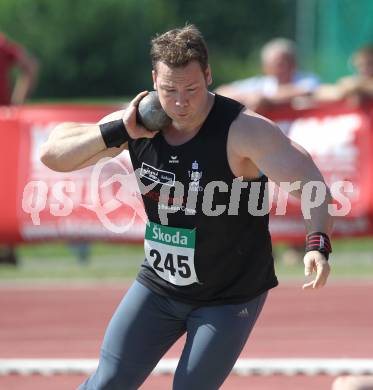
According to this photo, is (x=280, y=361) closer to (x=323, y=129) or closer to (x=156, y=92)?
(x=156, y=92)

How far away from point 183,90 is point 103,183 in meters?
6.40

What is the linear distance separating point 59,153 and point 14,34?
1431 inches

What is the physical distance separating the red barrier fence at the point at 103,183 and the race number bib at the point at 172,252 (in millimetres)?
5709

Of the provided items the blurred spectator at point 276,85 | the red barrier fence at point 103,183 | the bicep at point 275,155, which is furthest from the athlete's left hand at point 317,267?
the blurred spectator at point 276,85

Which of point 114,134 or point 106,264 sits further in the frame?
point 106,264

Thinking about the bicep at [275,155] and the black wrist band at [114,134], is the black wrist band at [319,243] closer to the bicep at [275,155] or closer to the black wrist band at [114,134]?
the bicep at [275,155]

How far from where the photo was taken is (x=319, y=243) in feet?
14.9

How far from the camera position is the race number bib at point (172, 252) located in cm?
483

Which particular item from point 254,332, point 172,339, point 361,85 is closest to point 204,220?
point 172,339

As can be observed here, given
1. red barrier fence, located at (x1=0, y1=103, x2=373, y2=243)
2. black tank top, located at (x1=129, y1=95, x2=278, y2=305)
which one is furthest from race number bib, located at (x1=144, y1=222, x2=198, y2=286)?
red barrier fence, located at (x1=0, y1=103, x2=373, y2=243)

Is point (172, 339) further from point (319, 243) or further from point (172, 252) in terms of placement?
point (319, 243)

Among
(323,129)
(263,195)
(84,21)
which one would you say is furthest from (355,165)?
(84,21)

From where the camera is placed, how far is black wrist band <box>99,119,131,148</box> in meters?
4.76

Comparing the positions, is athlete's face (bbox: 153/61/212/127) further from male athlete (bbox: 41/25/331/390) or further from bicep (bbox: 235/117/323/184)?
bicep (bbox: 235/117/323/184)
